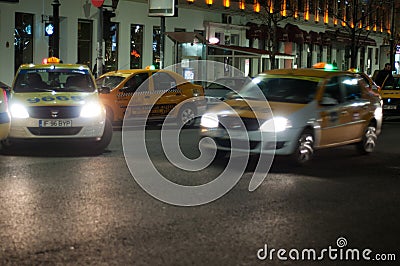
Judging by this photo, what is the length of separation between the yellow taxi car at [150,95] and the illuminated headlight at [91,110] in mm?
3855

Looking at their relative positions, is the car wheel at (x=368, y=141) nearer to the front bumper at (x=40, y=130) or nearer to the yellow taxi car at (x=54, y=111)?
the yellow taxi car at (x=54, y=111)

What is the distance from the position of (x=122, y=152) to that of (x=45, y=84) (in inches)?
Result: 86.1

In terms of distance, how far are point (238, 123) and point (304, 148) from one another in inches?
46.7

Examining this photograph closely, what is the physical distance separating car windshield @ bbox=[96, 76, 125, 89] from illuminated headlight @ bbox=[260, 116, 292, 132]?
7.43 meters

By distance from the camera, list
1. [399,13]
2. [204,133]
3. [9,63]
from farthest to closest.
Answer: [399,13], [9,63], [204,133]

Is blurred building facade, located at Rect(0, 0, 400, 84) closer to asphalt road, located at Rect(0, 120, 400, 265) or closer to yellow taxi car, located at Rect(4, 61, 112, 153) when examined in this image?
yellow taxi car, located at Rect(4, 61, 112, 153)

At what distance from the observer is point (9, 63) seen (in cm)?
2739

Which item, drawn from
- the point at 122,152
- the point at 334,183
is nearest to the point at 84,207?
the point at 334,183

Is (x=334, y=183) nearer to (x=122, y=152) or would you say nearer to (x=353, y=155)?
(x=353, y=155)

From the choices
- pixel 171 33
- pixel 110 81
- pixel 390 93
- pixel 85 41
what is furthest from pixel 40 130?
pixel 85 41

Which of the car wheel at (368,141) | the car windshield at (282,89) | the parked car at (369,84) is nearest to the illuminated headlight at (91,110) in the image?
the car windshield at (282,89)

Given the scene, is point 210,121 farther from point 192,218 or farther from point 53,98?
point 192,218

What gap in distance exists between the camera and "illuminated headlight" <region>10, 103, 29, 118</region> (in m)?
12.8

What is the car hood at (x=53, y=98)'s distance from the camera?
42.3ft
